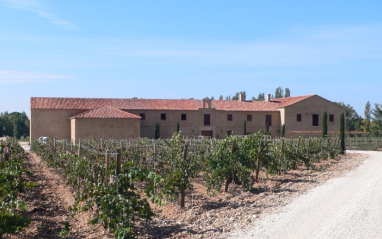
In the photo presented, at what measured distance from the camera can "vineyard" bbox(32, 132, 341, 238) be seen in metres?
6.84

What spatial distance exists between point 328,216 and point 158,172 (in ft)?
14.5

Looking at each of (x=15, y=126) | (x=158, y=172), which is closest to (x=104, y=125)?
(x=158, y=172)

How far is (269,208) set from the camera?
9336 mm

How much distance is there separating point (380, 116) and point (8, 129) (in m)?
52.0

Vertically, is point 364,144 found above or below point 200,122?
below

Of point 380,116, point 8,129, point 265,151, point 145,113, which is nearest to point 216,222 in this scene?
point 265,151

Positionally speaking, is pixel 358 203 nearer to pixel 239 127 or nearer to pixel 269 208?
pixel 269 208

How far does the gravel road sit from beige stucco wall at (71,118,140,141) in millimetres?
23916

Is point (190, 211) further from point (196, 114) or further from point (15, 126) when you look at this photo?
point (15, 126)

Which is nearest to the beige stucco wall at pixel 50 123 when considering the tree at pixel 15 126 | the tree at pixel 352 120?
the tree at pixel 15 126

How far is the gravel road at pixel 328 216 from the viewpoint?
727 cm

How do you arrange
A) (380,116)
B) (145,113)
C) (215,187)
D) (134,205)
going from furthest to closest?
1. (380,116)
2. (145,113)
3. (215,187)
4. (134,205)

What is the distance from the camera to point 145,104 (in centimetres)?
4031

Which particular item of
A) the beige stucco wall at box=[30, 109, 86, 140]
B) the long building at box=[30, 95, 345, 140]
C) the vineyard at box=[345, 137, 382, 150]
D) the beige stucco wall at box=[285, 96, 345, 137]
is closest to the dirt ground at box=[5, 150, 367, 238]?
the vineyard at box=[345, 137, 382, 150]
